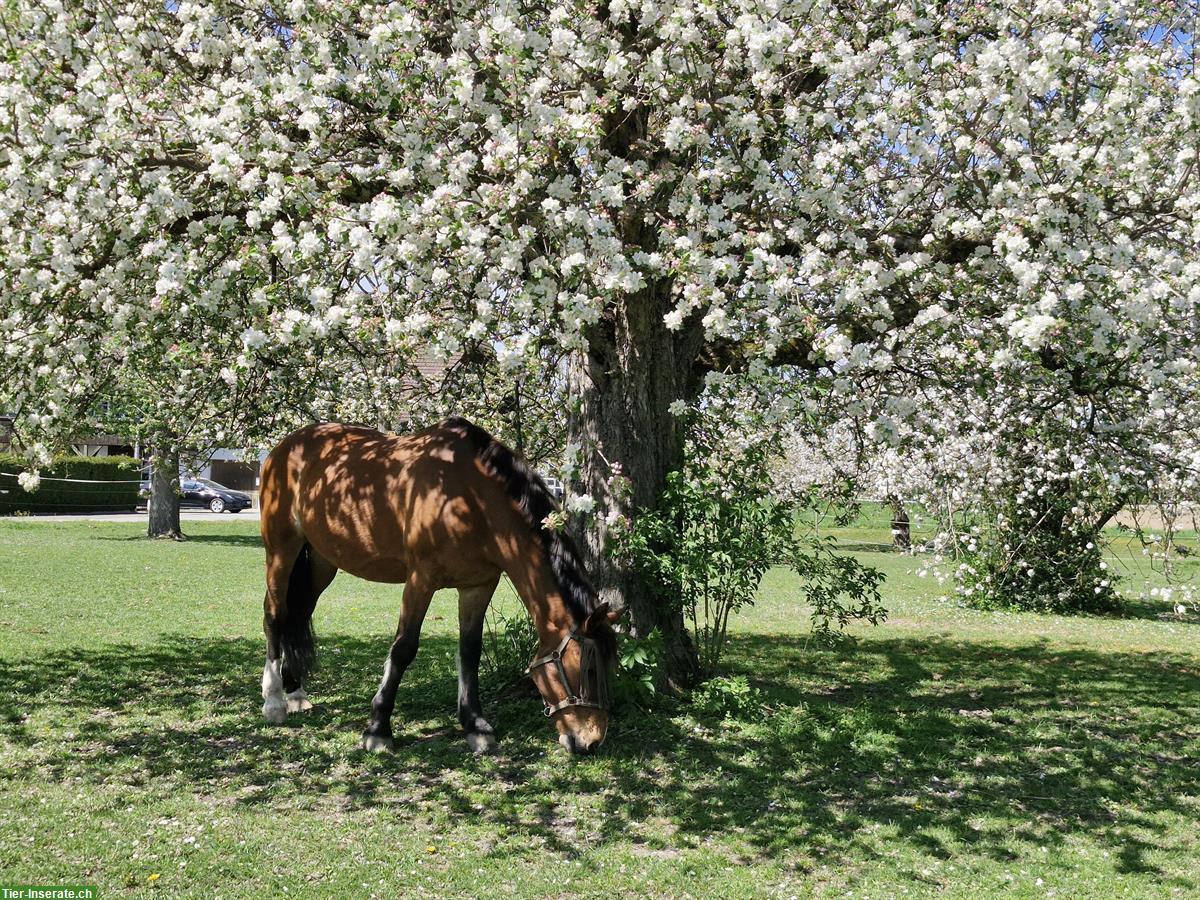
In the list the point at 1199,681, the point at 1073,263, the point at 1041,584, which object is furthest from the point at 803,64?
the point at 1041,584

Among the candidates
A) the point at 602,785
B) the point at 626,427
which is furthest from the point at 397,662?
the point at 626,427

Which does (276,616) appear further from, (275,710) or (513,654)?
(513,654)

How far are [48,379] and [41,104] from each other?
2.54 metres

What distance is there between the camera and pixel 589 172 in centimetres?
645

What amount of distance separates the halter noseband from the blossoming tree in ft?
6.56

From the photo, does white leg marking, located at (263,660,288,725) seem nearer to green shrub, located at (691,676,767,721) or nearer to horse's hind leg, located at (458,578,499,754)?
horse's hind leg, located at (458,578,499,754)

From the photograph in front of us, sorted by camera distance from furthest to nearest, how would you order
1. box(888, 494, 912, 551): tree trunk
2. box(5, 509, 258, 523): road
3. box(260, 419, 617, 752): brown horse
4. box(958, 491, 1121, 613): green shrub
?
box(5, 509, 258, 523): road < box(888, 494, 912, 551): tree trunk < box(958, 491, 1121, 613): green shrub < box(260, 419, 617, 752): brown horse

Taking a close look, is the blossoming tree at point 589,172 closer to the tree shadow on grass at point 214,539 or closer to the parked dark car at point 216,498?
the tree shadow on grass at point 214,539

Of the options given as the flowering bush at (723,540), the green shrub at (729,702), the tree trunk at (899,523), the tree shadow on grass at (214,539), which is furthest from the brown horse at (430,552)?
the tree shadow on grass at (214,539)

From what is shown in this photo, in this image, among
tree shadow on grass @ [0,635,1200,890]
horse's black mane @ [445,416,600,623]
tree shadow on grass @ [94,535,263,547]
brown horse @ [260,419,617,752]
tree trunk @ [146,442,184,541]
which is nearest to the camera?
tree shadow on grass @ [0,635,1200,890]

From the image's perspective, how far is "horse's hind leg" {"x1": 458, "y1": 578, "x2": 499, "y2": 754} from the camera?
7281 millimetres

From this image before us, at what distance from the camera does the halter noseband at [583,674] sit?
21.0 feet

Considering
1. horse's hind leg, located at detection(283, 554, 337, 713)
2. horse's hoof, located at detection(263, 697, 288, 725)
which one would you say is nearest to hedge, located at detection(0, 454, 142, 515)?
horse's hind leg, located at detection(283, 554, 337, 713)

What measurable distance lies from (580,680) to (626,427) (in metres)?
2.32
